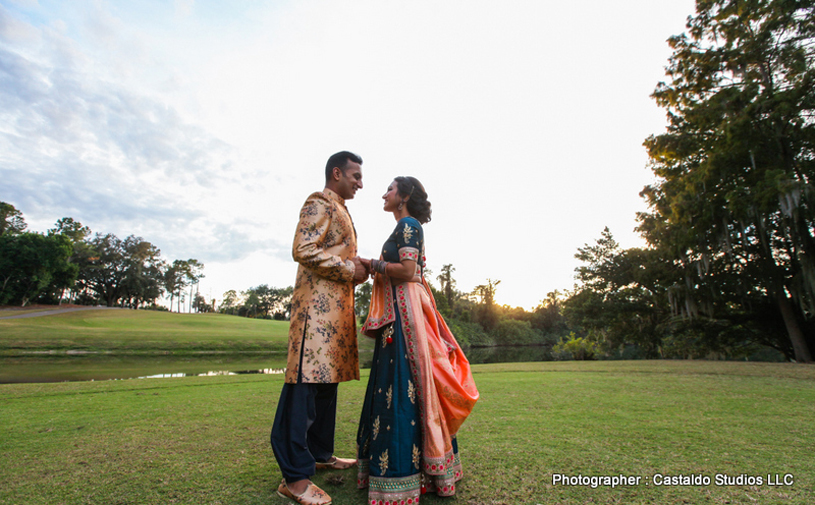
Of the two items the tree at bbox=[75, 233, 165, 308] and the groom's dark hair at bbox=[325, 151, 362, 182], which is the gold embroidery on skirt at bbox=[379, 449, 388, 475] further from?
the tree at bbox=[75, 233, 165, 308]

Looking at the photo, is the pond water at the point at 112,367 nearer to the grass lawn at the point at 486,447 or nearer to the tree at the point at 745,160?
the grass lawn at the point at 486,447

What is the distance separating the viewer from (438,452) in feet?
6.48

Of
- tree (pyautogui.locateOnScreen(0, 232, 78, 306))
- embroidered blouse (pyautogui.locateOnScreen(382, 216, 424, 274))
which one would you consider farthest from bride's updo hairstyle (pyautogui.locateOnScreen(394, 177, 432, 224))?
tree (pyautogui.locateOnScreen(0, 232, 78, 306))

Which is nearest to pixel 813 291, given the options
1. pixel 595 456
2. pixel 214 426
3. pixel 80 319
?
pixel 595 456

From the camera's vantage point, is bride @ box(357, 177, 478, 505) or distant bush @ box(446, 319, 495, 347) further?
distant bush @ box(446, 319, 495, 347)

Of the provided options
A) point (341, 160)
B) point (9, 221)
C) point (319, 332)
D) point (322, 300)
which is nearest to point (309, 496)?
point (319, 332)

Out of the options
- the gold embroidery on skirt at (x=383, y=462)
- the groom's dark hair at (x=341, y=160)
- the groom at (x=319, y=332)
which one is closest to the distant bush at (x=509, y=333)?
the groom at (x=319, y=332)

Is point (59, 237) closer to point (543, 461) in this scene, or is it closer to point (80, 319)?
point (80, 319)

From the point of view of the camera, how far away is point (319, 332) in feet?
7.31

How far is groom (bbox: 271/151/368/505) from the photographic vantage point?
2041 millimetres

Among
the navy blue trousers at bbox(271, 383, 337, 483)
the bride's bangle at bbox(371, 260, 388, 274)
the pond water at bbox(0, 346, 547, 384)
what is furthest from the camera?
the pond water at bbox(0, 346, 547, 384)

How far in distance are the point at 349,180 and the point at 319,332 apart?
1.02 meters

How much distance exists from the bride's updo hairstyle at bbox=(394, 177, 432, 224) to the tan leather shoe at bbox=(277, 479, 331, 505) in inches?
66.3

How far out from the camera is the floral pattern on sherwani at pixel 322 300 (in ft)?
7.16
